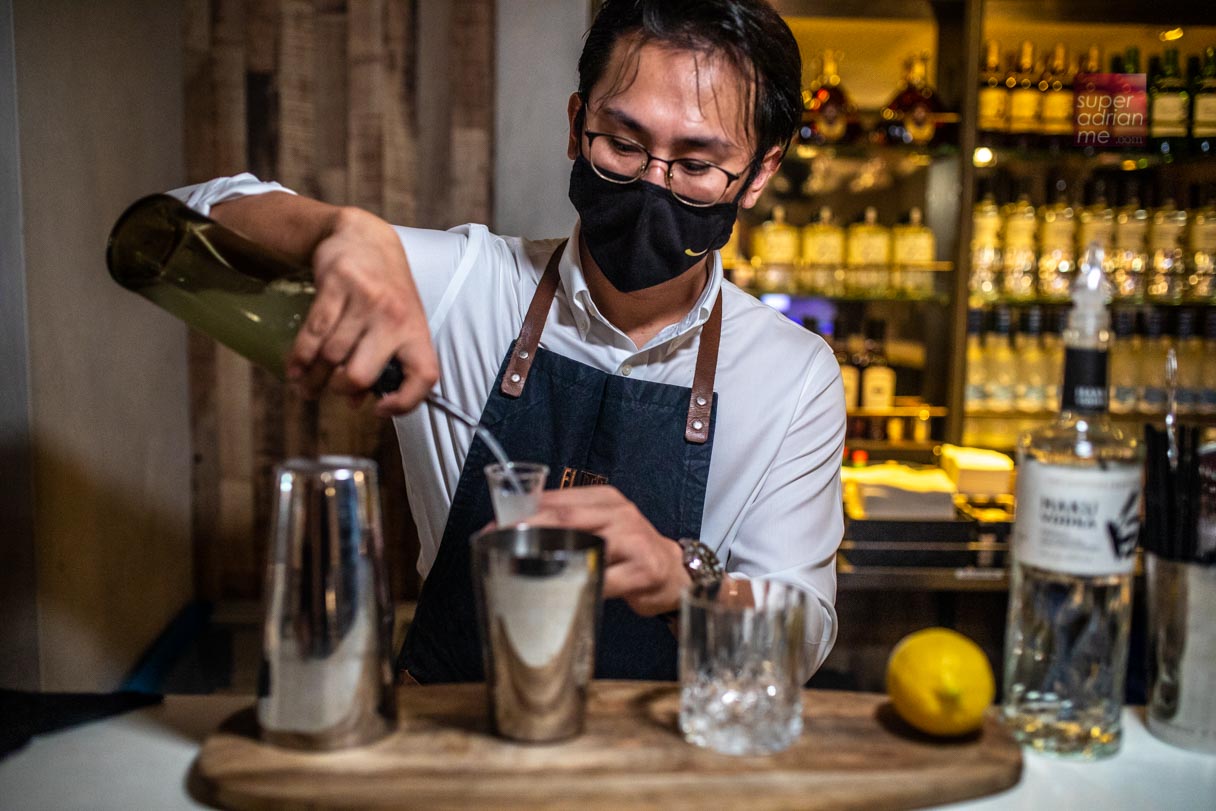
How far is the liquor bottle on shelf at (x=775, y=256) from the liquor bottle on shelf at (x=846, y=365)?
24 cm

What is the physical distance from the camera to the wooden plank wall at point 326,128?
2859 mm

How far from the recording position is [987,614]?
2980 mm

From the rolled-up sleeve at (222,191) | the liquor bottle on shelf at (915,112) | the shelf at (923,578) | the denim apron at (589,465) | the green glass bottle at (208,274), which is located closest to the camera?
the green glass bottle at (208,274)

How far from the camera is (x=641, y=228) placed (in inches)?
53.1

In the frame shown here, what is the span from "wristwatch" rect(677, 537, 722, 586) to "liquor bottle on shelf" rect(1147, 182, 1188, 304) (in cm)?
264

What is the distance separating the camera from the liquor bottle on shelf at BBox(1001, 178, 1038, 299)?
10.1ft

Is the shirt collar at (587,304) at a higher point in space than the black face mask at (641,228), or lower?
lower

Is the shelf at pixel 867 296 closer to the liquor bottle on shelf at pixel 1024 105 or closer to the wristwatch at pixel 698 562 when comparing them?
the liquor bottle on shelf at pixel 1024 105

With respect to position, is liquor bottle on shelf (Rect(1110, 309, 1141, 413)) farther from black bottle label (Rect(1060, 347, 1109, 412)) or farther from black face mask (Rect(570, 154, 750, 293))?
black bottle label (Rect(1060, 347, 1109, 412))

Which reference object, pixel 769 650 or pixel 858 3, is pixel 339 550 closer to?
pixel 769 650

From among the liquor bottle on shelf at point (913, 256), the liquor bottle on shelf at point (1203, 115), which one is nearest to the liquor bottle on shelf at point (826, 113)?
the liquor bottle on shelf at point (913, 256)

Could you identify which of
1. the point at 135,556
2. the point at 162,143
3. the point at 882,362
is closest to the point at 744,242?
the point at 882,362

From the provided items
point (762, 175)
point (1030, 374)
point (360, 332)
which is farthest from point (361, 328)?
point (1030, 374)

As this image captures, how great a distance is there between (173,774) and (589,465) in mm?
697
